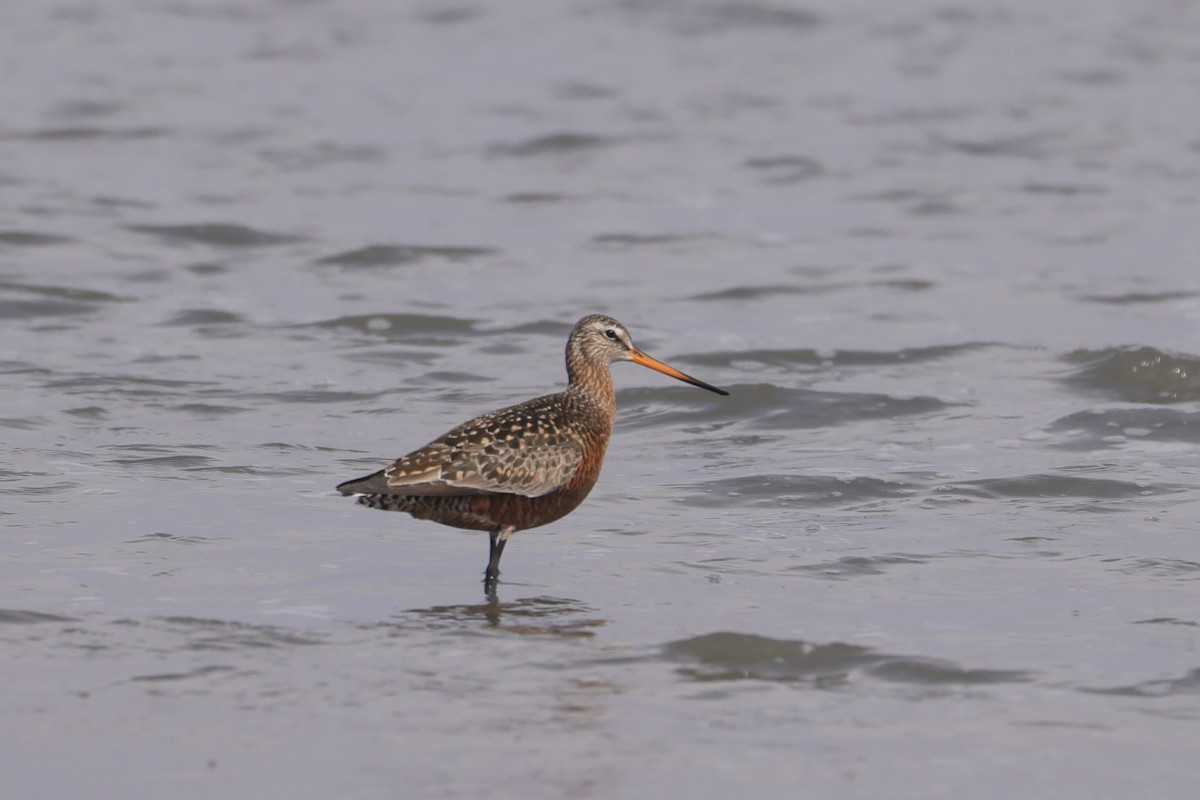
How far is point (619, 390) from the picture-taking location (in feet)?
38.8

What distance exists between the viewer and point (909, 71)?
73.2 feet

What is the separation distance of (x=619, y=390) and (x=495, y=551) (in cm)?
431

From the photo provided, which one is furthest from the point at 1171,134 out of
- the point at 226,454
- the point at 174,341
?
the point at 226,454

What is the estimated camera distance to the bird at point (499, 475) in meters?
7.39

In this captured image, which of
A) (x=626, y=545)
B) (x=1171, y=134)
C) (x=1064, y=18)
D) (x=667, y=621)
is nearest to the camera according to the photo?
(x=667, y=621)

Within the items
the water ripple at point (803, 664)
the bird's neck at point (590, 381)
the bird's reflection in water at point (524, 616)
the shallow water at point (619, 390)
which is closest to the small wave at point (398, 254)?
the shallow water at point (619, 390)

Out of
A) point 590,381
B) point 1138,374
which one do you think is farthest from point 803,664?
point 1138,374

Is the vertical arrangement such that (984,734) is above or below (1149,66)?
below

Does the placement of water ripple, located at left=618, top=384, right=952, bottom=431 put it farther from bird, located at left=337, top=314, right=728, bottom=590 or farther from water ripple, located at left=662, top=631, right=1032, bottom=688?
water ripple, located at left=662, top=631, right=1032, bottom=688

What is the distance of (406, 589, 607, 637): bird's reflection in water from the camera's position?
22.8 feet

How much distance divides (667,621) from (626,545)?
3.95ft

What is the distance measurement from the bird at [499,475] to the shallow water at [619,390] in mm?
298

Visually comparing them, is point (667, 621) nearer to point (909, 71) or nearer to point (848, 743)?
point (848, 743)

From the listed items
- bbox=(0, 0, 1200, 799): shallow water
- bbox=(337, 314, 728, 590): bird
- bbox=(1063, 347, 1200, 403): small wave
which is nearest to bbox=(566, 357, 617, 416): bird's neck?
bbox=(337, 314, 728, 590): bird
